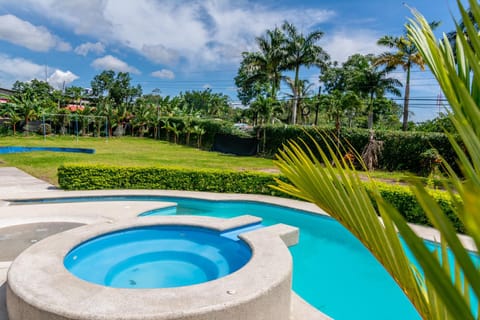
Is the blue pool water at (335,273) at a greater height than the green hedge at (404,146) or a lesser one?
lesser

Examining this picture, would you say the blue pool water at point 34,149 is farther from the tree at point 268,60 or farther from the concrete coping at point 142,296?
the concrete coping at point 142,296

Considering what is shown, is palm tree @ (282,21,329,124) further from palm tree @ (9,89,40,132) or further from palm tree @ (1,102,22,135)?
palm tree @ (1,102,22,135)

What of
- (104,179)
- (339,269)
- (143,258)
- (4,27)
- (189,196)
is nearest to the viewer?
(143,258)

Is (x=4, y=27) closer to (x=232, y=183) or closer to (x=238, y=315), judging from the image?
(x=232, y=183)

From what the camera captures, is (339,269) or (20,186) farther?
(20,186)

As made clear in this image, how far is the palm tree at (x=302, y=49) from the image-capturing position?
28641 mm

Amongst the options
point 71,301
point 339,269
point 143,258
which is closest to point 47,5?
point 143,258

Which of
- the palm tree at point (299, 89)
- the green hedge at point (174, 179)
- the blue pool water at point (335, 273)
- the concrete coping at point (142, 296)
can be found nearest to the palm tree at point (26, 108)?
the palm tree at point (299, 89)

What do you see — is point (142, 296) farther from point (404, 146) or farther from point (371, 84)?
point (371, 84)

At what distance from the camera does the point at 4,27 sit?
2772cm

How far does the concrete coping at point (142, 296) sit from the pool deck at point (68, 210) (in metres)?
0.59

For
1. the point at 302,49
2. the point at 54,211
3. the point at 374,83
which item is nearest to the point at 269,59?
the point at 302,49

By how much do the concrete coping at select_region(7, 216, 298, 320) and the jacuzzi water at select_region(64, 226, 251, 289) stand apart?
2.78ft

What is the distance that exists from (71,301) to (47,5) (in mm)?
14666
